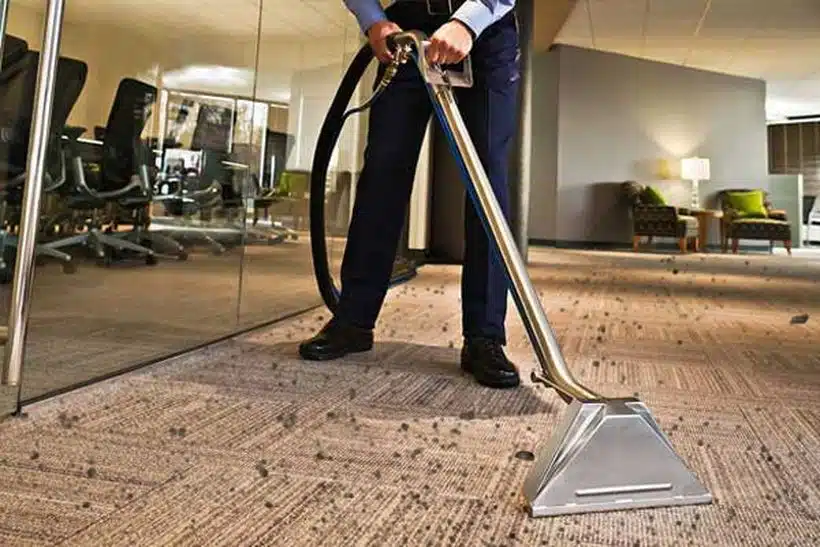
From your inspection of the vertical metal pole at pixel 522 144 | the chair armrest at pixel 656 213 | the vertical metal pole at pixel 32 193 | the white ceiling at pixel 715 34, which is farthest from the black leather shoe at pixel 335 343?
the chair armrest at pixel 656 213

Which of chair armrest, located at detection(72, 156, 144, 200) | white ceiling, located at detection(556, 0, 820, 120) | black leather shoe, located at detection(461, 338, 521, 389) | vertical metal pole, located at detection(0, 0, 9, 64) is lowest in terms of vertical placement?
black leather shoe, located at detection(461, 338, 521, 389)

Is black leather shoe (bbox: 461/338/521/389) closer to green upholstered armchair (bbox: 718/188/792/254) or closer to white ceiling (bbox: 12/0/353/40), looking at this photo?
white ceiling (bbox: 12/0/353/40)

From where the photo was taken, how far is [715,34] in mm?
7484

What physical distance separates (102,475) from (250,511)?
0.70ft

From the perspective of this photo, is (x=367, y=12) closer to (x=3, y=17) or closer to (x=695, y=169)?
(x=3, y=17)

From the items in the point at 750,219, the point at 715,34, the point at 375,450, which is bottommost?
the point at 375,450

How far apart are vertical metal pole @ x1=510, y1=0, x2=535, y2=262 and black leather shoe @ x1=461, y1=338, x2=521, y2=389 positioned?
113 inches

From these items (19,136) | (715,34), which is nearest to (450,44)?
(19,136)

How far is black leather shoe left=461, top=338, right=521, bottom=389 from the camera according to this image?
1313 millimetres

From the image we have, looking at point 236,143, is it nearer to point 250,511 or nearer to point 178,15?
point 178,15

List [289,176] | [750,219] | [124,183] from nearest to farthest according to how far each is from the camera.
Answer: [124,183], [289,176], [750,219]

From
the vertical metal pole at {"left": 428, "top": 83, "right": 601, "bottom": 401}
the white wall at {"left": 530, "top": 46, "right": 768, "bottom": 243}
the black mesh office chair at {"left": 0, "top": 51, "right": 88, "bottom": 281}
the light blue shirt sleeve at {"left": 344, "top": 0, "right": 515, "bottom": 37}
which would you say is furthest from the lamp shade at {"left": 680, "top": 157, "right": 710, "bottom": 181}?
the vertical metal pole at {"left": 428, "top": 83, "right": 601, "bottom": 401}

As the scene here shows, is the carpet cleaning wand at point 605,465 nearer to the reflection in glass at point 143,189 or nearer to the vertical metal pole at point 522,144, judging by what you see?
the reflection in glass at point 143,189

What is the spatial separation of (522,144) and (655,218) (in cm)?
414
